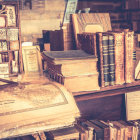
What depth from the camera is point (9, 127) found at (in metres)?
1.06

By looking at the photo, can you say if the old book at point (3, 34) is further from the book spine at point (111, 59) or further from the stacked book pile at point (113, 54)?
the book spine at point (111, 59)

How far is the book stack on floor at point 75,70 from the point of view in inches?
52.9

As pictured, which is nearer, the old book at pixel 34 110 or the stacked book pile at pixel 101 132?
the old book at pixel 34 110

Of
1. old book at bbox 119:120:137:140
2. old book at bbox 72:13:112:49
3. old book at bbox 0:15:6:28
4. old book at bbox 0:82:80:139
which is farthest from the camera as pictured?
old book at bbox 119:120:137:140

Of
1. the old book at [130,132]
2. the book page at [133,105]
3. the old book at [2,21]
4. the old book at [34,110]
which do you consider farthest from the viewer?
the book page at [133,105]

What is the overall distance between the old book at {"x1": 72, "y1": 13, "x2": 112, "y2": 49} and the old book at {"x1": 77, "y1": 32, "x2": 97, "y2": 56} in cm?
6

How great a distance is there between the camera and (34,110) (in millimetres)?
1137

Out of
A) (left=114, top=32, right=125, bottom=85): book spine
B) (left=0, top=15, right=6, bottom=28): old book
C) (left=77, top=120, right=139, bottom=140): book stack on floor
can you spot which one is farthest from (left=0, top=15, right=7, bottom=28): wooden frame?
(left=77, top=120, right=139, bottom=140): book stack on floor

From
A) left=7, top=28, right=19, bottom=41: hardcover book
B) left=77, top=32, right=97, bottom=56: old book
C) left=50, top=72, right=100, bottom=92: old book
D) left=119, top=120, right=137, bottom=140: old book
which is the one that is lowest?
left=119, top=120, right=137, bottom=140: old book

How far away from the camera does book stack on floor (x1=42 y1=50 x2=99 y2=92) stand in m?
1.34

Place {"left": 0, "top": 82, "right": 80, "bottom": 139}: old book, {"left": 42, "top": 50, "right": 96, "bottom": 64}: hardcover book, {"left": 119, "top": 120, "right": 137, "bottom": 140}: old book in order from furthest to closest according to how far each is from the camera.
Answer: {"left": 119, "top": 120, "right": 137, "bottom": 140}: old book → {"left": 42, "top": 50, "right": 96, "bottom": 64}: hardcover book → {"left": 0, "top": 82, "right": 80, "bottom": 139}: old book

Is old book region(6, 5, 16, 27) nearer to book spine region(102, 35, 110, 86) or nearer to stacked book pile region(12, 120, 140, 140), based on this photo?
book spine region(102, 35, 110, 86)

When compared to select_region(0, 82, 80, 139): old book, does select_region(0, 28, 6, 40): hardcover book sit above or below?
above

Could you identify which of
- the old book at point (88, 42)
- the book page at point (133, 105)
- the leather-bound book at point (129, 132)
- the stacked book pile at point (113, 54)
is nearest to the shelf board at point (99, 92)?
the stacked book pile at point (113, 54)
